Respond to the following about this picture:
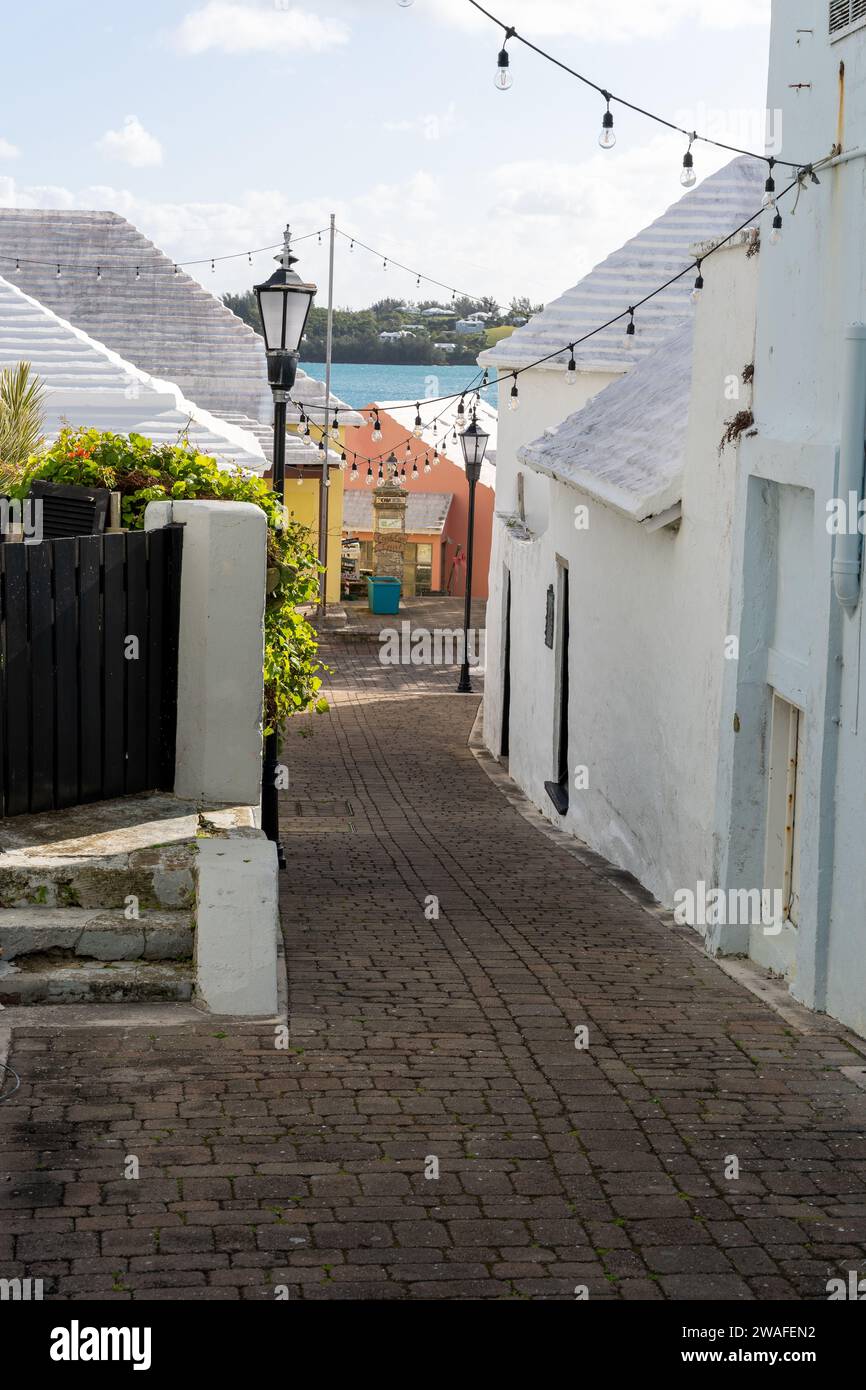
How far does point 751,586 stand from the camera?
8.87 metres

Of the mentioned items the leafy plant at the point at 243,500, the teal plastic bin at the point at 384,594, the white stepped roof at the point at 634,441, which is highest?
the white stepped roof at the point at 634,441

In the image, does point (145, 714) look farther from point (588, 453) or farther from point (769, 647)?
point (588, 453)

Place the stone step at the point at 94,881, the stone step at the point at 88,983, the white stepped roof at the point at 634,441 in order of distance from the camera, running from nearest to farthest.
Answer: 1. the stone step at the point at 88,983
2. the stone step at the point at 94,881
3. the white stepped roof at the point at 634,441

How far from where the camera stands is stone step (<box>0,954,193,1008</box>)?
6625 millimetres

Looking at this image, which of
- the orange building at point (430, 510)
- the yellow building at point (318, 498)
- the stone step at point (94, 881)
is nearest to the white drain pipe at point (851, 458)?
the stone step at point (94, 881)

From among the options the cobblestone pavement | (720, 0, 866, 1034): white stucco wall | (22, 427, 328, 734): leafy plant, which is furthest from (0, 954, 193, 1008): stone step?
(720, 0, 866, 1034): white stucco wall

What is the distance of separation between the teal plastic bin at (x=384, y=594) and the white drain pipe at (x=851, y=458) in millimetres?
26390

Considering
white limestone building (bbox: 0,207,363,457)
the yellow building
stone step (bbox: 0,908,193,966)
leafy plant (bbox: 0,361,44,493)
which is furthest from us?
white limestone building (bbox: 0,207,363,457)

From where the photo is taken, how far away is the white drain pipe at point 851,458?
7016 mm

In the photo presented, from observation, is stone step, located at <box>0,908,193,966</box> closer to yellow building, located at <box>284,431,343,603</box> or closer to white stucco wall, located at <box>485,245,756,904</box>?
white stucco wall, located at <box>485,245,756,904</box>

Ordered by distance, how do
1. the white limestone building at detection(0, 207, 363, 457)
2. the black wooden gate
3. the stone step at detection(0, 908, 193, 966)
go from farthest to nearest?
the white limestone building at detection(0, 207, 363, 457) → the black wooden gate → the stone step at detection(0, 908, 193, 966)

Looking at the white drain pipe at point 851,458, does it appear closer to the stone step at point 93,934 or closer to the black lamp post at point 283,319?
the stone step at point 93,934

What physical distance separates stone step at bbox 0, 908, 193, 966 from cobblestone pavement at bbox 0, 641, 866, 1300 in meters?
0.63
